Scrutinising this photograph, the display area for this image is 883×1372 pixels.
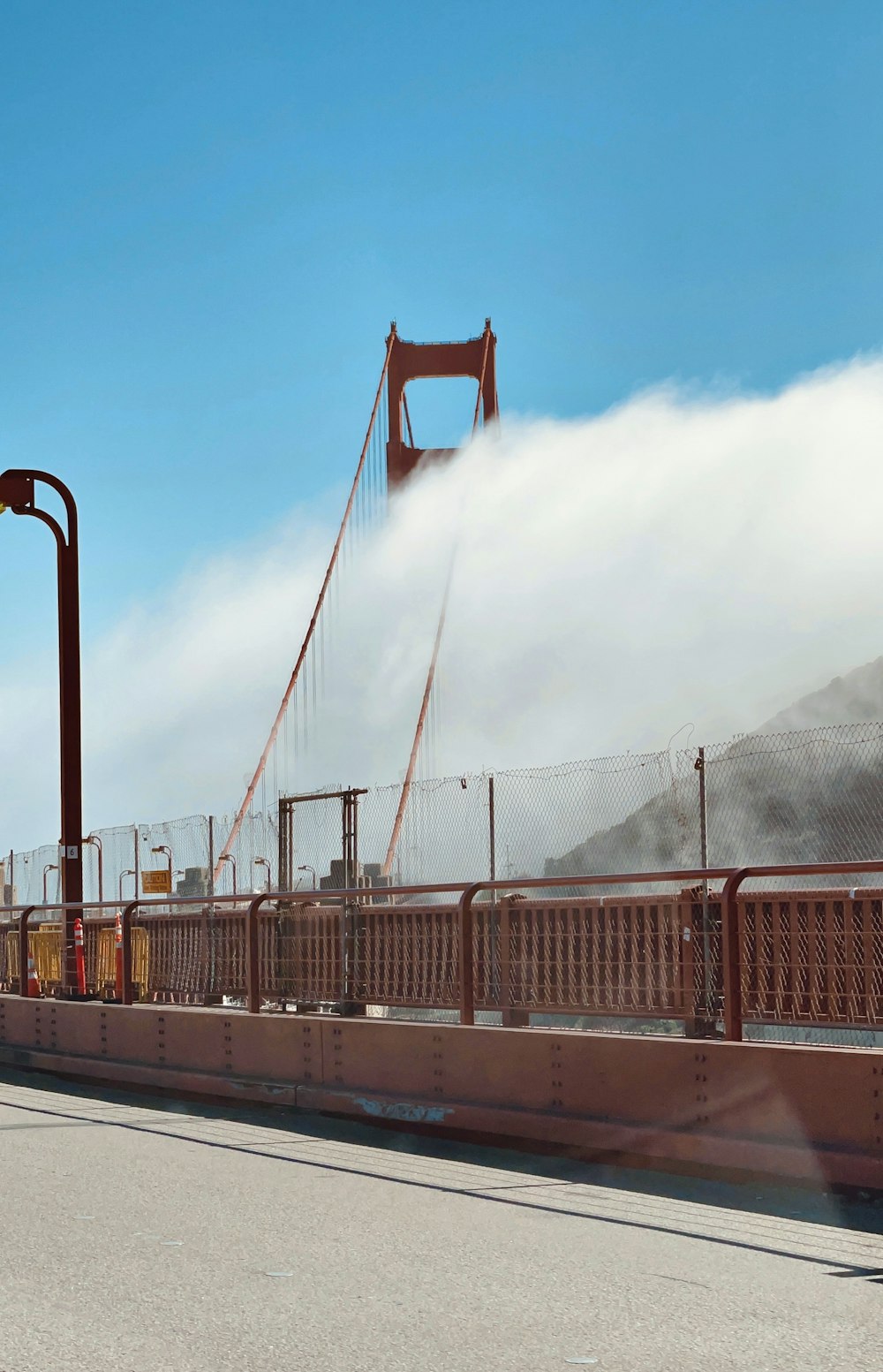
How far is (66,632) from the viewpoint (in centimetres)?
1847

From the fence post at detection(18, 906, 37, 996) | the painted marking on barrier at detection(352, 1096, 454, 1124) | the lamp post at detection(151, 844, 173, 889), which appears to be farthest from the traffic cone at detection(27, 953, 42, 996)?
the painted marking on barrier at detection(352, 1096, 454, 1124)

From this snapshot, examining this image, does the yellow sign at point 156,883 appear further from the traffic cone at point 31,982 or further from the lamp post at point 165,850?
the traffic cone at point 31,982

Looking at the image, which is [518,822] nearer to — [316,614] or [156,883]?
[156,883]

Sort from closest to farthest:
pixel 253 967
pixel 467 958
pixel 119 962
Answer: pixel 467 958 → pixel 253 967 → pixel 119 962

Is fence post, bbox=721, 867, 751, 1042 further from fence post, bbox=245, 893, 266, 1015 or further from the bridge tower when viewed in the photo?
the bridge tower

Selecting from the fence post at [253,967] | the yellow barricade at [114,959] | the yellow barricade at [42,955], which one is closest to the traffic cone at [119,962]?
the yellow barricade at [114,959]

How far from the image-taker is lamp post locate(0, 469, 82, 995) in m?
18.2

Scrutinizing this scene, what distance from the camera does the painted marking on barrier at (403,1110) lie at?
1044 cm

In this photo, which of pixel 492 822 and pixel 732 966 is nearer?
pixel 732 966

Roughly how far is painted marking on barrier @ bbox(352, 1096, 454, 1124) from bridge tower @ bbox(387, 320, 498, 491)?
56.9 meters

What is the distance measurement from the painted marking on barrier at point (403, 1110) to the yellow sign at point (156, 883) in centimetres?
1086

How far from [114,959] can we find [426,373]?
2186 inches

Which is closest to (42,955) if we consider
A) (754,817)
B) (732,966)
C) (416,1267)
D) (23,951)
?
(23,951)

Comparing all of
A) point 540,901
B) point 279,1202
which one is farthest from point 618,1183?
point 540,901
